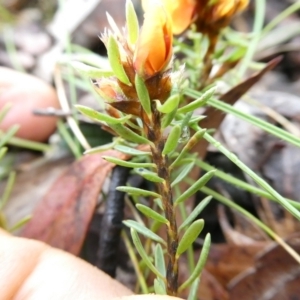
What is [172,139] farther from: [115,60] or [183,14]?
[183,14]

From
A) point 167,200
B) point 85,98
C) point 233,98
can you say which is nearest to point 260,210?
point 233,98

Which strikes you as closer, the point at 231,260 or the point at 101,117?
the point at 101,117

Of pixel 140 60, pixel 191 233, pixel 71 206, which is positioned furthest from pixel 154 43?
pixel 71 206

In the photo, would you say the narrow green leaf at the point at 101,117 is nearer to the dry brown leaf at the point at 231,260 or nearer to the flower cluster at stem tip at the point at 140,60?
the flower cluster at stem tip at the point at 140,60

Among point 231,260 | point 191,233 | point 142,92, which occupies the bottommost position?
point 231,260

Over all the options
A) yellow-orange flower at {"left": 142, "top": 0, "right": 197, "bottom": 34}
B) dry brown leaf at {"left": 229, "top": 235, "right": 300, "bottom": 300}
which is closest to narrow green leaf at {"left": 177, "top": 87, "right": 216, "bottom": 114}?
yellow-orange flower at {"left": 142, "top": 0, "right": 197, "bottom": 34}

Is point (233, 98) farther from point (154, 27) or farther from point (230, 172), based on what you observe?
point (154, 27)
